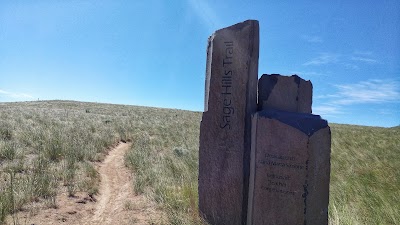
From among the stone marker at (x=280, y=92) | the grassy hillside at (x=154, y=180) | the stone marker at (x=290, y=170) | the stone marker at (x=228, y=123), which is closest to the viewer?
the stone marker at (x=290, y=170)

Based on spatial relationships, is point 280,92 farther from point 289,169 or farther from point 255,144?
point 289,169

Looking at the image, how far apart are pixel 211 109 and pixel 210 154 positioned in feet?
2.28

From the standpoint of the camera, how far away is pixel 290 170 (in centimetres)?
437

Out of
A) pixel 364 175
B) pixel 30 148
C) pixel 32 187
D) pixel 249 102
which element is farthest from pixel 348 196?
pixel 30 148

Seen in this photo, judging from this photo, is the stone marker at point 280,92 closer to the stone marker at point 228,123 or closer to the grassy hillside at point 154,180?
the stone marker at point 228,123

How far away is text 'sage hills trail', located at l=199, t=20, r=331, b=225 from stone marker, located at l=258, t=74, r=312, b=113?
0.6 inches

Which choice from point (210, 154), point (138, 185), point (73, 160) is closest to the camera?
point (210, 154)

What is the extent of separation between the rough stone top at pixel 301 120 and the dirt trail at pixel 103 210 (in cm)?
238

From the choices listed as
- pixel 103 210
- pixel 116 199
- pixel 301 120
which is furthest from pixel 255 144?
pixel 116 199

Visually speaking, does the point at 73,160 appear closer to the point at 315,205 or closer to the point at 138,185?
the point at 138,185

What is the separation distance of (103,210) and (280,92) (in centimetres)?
363

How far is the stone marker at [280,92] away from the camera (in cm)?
523

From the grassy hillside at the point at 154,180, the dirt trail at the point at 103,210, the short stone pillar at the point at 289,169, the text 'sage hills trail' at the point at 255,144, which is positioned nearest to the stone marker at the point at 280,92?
the text 'sage hills trail' at the point at 255,144

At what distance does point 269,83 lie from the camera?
207 inches
